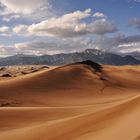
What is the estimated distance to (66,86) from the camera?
43.5 metres

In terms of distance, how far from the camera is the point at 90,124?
14.1 meters

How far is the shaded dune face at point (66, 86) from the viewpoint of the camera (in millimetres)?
34500

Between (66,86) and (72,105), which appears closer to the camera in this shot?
(72,105)

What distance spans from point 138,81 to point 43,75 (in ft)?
53.9

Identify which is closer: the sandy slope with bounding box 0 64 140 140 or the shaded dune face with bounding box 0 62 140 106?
the sandy slope with bounding box 0 64 140 140

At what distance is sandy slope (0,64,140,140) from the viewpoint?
42.2ft

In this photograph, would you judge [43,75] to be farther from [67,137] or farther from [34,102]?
[67,137]

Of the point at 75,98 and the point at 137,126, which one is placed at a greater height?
the point at 137,126

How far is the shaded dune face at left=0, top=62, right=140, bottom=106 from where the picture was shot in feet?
113

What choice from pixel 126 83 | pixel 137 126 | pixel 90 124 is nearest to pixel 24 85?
pixel 126 83

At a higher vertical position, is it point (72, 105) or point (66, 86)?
point (66, 86)

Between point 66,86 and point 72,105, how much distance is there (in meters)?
11.7

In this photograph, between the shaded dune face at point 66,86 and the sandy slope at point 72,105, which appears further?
the shaded dune face at point 66,86

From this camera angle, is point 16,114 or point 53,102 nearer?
point 16,114
